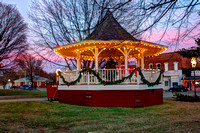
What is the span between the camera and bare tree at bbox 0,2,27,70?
26.2m

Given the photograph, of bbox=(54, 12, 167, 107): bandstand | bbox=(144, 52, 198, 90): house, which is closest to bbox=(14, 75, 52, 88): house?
bbox=(144, 52, 198, 90): house

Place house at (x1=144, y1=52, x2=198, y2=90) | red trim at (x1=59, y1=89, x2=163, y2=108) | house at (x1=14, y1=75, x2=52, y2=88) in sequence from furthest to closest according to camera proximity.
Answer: house at (x1=14, y1=75, x2=52, y2=88), house at (x1=144, y1=52, x2=198, y2=90), red trim at (x1=59, y1=89, x2=163, y2=108)

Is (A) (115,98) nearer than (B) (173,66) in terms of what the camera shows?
Yes

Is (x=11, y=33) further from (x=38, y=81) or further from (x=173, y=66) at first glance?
(x=38, y=81)

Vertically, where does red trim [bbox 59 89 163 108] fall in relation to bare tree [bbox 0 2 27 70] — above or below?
below

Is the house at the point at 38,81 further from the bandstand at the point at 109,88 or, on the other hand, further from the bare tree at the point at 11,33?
the bandstand at the point at 109,88

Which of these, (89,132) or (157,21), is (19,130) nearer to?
(89,132)

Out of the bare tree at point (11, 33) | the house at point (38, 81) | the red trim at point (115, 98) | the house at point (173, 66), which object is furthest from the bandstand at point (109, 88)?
the house at point (38, 81)

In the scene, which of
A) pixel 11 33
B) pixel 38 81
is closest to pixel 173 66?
pixel 11 33

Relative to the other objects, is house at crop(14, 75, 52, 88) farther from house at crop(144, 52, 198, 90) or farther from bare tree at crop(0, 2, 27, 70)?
bare tree at crop(0, 2, 27, 70)

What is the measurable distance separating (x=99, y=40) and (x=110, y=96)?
3662mm

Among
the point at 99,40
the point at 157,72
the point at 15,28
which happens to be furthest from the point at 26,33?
the point at 157,72

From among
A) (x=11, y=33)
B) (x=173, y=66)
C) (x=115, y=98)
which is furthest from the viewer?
(x=173, y=66)

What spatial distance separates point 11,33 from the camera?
2656cm
